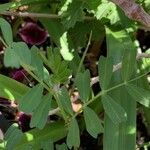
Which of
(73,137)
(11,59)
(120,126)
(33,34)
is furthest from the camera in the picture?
(33,34)

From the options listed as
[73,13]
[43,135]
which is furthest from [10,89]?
[73,13]

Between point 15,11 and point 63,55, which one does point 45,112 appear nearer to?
point 63,55

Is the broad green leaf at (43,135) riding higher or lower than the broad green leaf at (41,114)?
lower

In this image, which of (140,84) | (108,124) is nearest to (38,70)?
(108,124)

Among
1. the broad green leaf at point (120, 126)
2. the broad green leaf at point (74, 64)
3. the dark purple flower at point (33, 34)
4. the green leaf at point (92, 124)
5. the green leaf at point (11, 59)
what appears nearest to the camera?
the green leaf at point (11, 59)

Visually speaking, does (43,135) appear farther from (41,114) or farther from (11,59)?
(11,59)

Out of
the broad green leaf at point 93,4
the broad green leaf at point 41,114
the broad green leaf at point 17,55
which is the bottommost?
the broad green leaf at point 41,114

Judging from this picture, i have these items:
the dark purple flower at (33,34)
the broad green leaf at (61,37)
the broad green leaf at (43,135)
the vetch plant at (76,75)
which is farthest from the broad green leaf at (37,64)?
the dark purple flower at (33,34)

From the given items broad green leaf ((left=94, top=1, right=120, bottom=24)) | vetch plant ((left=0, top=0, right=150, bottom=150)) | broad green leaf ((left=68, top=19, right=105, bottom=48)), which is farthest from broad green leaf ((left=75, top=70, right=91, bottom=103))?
broad green leaf ((left=68, top=19, right=105, bottom=48))

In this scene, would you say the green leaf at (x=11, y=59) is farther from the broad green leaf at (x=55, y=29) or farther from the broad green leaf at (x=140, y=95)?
the broad green leaf at (x=55, y=29)
